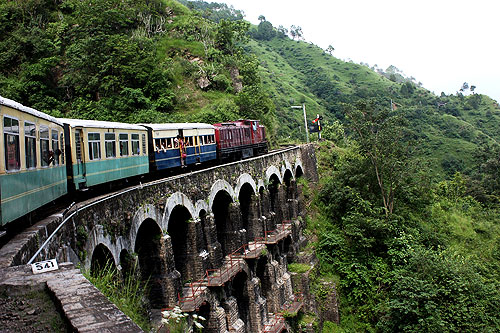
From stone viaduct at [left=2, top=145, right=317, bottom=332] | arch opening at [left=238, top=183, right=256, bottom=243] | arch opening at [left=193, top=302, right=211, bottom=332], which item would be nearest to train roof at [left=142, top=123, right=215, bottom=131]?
stone viaduct at [left=2, top=145, right=317, bottom=332]

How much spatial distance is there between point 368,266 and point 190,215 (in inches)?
510

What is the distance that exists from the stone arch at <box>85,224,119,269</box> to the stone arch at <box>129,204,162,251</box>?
80 centimetres

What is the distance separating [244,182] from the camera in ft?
63.0

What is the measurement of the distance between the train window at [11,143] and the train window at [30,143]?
0.43 m

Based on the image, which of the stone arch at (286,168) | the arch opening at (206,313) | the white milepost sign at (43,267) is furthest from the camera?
the stone arch at (286,168)

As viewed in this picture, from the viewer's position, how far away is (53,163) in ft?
30.9

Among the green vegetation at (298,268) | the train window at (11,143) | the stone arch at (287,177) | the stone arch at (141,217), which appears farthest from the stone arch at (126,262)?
the stone arch at (287,177)

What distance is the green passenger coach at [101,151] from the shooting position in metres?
11.5

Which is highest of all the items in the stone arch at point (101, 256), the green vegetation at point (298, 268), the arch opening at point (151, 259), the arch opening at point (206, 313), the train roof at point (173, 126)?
the train roof at point (173, 126)

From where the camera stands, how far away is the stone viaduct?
9234mm

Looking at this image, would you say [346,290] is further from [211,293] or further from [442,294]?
[211,293]

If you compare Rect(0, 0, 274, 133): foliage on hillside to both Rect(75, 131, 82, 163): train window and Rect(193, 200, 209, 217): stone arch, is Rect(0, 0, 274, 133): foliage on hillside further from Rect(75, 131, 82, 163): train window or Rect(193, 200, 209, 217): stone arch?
Rect(75, 131, 82, 163): train window

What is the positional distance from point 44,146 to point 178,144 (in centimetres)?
940

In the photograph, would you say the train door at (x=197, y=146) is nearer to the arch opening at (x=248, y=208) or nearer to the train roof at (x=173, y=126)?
the train roof at (x=173, y=126)
